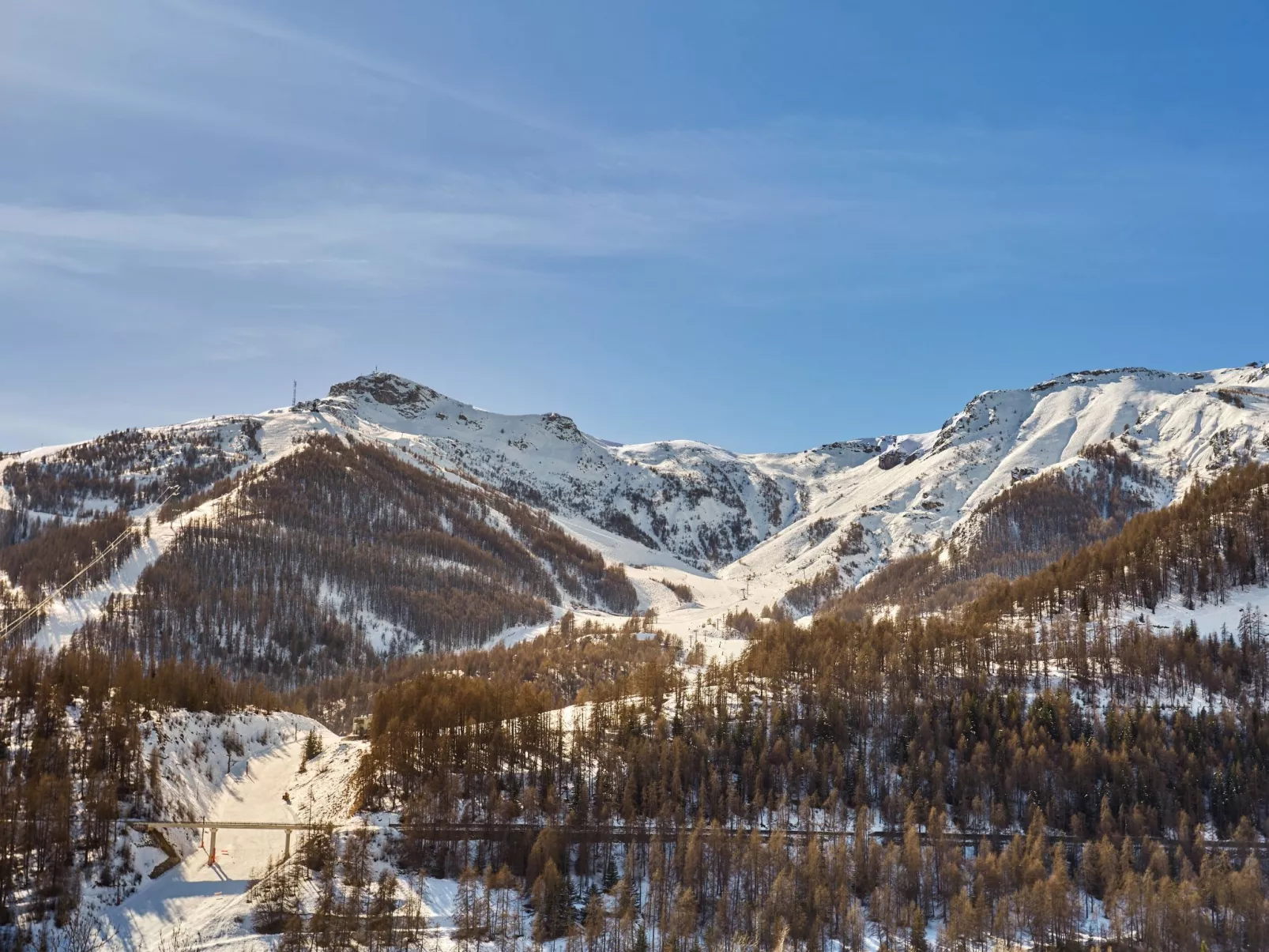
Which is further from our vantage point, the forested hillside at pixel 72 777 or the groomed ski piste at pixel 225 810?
the groomed ski piste at pixel 225 810

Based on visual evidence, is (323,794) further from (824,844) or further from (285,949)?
(824,844)

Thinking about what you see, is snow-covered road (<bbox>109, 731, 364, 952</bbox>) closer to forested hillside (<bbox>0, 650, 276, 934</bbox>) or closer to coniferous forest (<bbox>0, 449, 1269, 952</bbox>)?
coniferous forest (<bbox>0, 449, 1269, 952</bbox>)

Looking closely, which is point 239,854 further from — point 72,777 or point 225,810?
point 72,777

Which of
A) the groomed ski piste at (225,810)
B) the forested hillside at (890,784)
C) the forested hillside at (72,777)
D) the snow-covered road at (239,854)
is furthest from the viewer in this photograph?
the forested hillside at (890,784)

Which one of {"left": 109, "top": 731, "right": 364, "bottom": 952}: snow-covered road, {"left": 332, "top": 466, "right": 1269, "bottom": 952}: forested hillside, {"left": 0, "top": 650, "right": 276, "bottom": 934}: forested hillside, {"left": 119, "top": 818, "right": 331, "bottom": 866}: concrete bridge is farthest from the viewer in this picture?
{"left": 332, "top": 466, "right": 1269, "bottom": 952}: forested hillside

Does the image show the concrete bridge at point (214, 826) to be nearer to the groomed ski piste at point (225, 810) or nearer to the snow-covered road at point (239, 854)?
the groomed ski piste at point (225, 810)

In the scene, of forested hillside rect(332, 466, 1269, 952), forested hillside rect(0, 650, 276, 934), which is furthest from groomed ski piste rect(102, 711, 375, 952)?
forested hillside rect(332, 466, 1269, 952)

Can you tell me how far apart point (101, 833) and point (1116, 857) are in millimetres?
112112

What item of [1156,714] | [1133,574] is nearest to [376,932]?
[1156,714]

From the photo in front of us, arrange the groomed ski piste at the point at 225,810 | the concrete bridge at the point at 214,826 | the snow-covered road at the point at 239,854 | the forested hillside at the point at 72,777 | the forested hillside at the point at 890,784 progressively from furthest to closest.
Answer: the forested hillside at the point at 890,784
the concrete bridge at the point at 214,826
the groomed ski piste at the point at 225,810
the forested hillside at the point at 72,777
the snow-covered road at the point at 239,854

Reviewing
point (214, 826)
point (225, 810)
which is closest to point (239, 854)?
point (214, 826)

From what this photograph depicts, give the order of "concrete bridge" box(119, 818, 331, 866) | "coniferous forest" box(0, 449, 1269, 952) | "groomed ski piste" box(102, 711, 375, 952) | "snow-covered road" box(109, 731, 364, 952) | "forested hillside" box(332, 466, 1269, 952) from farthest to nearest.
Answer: "forested hillside" box(332, 466, 1269, 952) → "coniferous forest" box(0, 449, 1269, 952) → "concrete bridge" box(119, 818, 331, 866) → "groomed ski piste" box(102, 711, 375, 952) → "snow-covered road" box(109, 731, 364, 952)

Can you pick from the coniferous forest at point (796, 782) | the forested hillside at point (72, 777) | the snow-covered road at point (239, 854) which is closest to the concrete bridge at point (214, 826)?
the snow-covered road at point (239, 854)

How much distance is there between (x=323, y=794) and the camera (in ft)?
354
